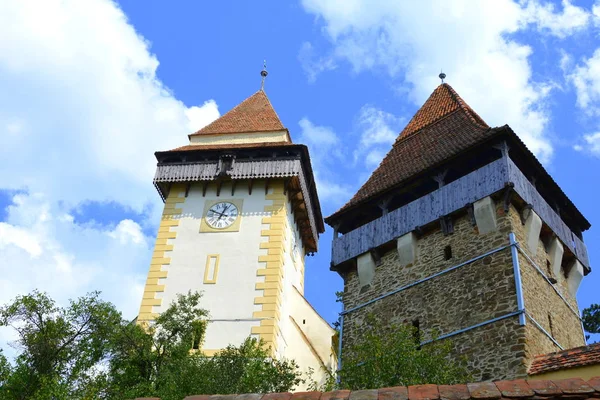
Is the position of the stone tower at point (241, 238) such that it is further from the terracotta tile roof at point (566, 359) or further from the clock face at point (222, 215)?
the terracotta tile roof at point (566, 359)

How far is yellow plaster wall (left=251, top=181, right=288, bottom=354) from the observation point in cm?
1830

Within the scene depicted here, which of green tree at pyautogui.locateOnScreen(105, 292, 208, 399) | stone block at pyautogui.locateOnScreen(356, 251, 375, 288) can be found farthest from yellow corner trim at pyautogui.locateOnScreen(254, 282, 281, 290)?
green tree at pyautogui.locateOnScreen(105, 292, 208, 399)

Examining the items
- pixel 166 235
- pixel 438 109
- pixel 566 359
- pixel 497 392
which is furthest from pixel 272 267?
pixel 497 392

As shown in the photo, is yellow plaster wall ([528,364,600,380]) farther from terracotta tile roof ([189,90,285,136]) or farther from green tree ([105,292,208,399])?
terracotta tile roof ([189,90,285,136])

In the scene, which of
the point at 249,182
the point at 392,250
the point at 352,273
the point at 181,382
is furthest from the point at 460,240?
the point at 249,182

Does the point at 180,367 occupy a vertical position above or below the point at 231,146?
below

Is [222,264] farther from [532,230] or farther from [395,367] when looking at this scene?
[395,367]

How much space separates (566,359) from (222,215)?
12349 millimetres

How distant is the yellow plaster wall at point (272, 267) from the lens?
1830cm

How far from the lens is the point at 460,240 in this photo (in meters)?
14.1

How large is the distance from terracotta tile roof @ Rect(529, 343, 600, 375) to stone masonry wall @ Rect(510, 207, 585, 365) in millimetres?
212

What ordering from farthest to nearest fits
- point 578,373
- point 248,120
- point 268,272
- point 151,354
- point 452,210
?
point 248,120, point 268,272, point 452,210, point 151,354, point 578,373

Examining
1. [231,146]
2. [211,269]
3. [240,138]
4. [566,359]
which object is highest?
[240,138]

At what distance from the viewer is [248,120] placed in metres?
25.1
